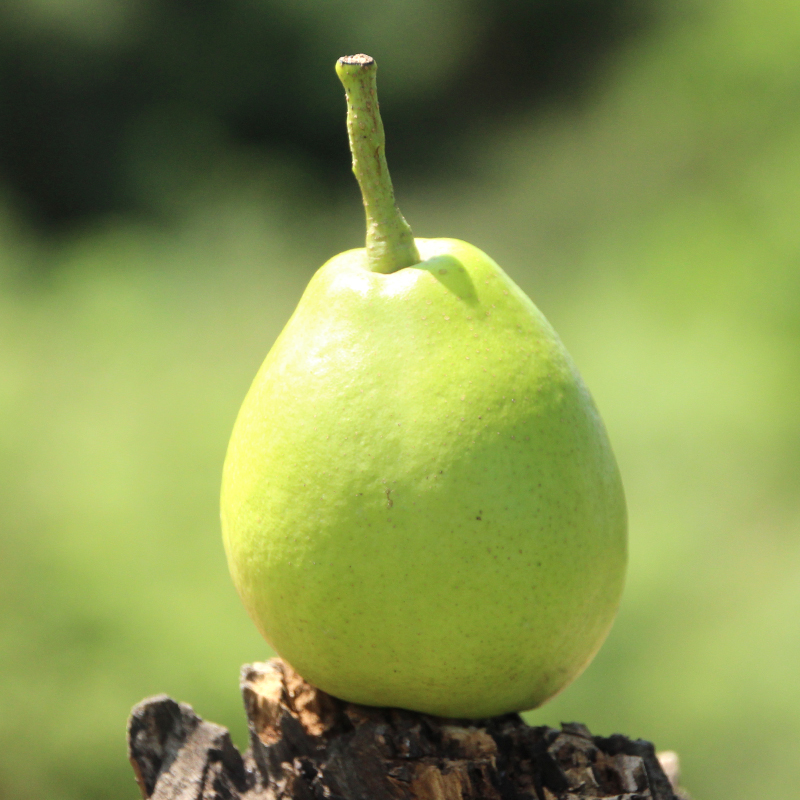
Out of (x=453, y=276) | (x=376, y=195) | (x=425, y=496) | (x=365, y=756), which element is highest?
(x=376, y=195)

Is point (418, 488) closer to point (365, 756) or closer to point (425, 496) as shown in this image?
point (425, 496)

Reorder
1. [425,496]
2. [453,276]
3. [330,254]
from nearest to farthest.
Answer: [425,496] < [453,276] < [330,254]

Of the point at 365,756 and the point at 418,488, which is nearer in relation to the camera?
the point at 418,488

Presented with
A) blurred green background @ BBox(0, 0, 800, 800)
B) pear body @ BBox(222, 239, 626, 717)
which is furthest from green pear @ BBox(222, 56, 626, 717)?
blurred green background @ BBox(0, 0, 800, 800)

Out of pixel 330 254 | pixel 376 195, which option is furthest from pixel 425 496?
pixel 330 254

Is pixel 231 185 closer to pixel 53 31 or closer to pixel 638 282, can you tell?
pixel 53 31

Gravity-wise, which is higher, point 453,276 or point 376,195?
point 376,195

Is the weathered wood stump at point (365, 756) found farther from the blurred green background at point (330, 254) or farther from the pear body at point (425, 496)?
the blurred green background at point (330, 254)

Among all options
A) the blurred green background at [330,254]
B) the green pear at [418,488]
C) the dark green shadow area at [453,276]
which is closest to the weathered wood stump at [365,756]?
the green pear at [418,488]
